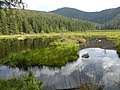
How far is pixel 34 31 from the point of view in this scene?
159 metres

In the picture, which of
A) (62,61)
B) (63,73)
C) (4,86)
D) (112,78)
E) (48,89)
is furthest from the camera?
(62,61)

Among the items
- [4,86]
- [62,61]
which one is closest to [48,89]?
[4,86]

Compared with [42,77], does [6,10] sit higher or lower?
higher

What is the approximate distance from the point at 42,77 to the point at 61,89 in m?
5.14

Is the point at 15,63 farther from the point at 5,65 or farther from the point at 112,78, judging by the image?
the point at 112,78

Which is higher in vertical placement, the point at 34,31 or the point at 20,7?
the point at 20,7

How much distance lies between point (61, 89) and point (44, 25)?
151 meters

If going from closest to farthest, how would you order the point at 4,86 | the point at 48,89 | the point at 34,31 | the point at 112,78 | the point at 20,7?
the point at 20,7 < the point at 4,86 < the point at 48,89 < the point at 112,78 < the point at 34,31

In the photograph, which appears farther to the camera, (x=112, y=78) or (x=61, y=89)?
(x=112, y=78)

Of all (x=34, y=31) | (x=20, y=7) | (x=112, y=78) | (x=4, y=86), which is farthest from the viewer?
(x=34, y=31)

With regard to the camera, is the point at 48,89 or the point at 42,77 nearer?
the point at 48,89

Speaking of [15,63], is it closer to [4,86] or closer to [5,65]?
[5,65]

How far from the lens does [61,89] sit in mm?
19172

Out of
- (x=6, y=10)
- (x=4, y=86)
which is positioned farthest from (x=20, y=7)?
(x=4, y=86)
